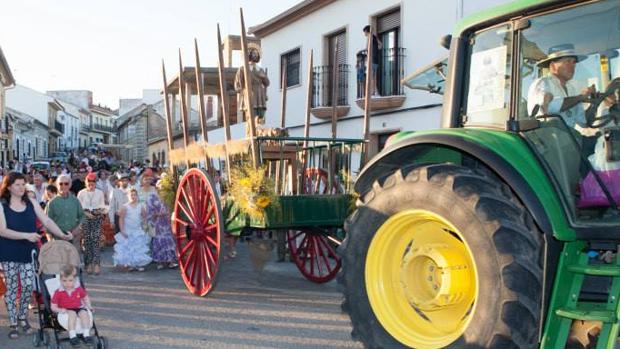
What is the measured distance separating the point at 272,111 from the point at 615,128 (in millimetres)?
16594

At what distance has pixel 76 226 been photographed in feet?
27.0

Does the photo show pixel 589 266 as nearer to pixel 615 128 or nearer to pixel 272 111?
pixel 615 128

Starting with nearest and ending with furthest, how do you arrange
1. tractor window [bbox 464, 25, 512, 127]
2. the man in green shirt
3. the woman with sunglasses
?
1. tractor window [bbox 464, 25, 512, 127]
2. the man in green shirt
3. the woman with sunglasses

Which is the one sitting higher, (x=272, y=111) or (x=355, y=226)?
(x=272, y=111)

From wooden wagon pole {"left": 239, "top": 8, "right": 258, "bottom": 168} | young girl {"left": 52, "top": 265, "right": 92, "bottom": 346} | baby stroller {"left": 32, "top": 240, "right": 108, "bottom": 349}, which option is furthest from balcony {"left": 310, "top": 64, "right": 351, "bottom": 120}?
young girl {"left": 52, "top": 265, "right": 92, "bottom": 346}

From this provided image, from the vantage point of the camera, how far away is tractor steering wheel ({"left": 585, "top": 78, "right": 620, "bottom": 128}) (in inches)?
134

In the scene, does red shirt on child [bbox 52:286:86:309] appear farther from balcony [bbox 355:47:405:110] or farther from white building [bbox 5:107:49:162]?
white building [bbox 5:107:49:162]

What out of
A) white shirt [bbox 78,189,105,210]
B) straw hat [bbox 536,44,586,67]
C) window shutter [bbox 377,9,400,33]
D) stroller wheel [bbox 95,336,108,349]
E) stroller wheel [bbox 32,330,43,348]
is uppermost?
window shutter [bbox 377,9,400,33]

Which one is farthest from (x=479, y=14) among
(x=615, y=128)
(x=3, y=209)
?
(x=3, y=209)

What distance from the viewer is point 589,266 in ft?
10.5

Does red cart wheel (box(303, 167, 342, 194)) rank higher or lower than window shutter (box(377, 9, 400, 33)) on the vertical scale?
lower

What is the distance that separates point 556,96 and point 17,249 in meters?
4.85

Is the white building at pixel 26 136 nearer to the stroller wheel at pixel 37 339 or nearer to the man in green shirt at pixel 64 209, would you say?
the man in green shirt at pixel 64 209

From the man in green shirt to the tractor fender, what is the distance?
4950 mm
